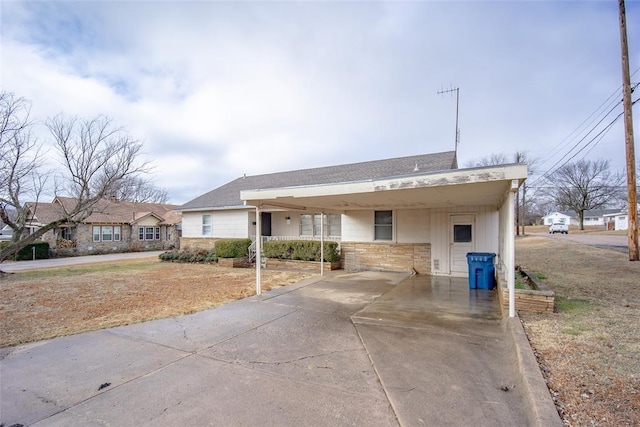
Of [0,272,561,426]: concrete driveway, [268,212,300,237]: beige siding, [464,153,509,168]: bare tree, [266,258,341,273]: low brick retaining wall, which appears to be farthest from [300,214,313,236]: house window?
[464,153,509,168]: bare tree

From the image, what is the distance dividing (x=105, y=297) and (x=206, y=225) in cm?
961

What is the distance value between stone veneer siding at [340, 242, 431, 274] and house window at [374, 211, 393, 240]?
34cm

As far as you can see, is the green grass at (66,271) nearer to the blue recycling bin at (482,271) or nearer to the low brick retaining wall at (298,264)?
the low brick retaining wall at (298,264)

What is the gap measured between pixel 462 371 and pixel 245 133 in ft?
53.2

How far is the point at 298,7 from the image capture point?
28.5 feet

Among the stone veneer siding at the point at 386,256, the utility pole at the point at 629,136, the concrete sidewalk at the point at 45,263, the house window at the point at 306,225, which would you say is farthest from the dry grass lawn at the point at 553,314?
the concrete sidewalk at the point at 45,263

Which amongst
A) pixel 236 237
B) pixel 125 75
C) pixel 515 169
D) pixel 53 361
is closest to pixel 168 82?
pixel 125 75

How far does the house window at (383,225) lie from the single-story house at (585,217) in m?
62.2

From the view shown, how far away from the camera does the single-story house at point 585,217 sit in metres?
62.5

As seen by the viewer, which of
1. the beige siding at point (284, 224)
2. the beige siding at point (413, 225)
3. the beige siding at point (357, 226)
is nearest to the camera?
the beige siding at point (413, 225)

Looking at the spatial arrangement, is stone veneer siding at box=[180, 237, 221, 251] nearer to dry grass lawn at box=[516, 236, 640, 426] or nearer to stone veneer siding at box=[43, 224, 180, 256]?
stone veneer siding at box=[43, 224, 180, 256]

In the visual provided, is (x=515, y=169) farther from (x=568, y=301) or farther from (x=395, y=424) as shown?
(x=395, y=424)

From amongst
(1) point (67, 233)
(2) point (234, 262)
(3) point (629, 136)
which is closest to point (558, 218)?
(3) point (629, 136)

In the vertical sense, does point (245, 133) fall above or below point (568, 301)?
above
